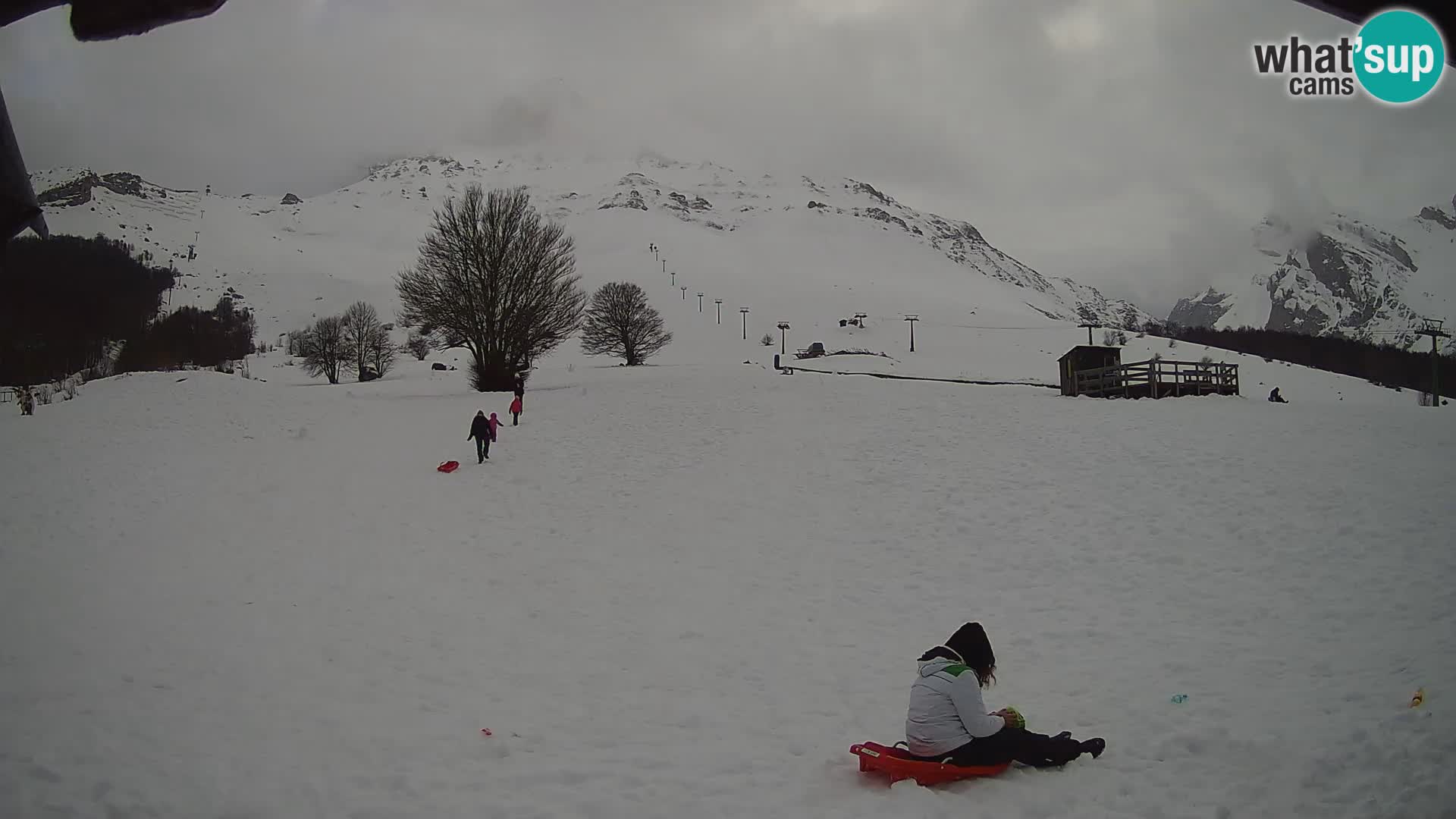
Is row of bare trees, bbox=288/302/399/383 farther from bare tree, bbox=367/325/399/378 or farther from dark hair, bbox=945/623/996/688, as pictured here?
dark hair, bbox=945/623/996/688

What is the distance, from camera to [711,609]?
11977mm

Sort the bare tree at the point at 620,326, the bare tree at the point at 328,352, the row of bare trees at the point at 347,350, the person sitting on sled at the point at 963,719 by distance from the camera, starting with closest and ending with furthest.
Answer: the person sitting on sled at the point at 963,719 → the bare tree at the point at 620,326 → the bare tree at the point at 328,352 → the row of bare trees at the point at 347,350

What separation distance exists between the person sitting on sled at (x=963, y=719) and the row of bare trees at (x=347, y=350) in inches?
2555

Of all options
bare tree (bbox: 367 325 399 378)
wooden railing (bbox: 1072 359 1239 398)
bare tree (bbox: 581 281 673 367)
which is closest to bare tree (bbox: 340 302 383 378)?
bare tree (bbox: 367 325 399 378)

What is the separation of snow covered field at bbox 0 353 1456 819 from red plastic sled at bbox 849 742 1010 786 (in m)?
0.11

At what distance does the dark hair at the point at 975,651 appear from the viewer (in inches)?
238

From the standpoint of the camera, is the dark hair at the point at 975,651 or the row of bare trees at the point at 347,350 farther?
the row of bare trees at the point at 347,350

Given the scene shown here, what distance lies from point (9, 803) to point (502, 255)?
3225cm

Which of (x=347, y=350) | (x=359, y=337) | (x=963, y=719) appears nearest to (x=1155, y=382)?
(x=963, y=719)

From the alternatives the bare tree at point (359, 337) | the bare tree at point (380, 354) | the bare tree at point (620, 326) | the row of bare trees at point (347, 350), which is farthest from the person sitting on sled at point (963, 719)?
the bare tree at point (380, 354)

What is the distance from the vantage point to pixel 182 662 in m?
8.88

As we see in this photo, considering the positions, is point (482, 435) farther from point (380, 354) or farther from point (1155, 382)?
point (380, 354)

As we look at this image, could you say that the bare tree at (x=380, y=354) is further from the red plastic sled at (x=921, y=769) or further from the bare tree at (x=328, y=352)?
the red plastic sled at (x=921, y=769)

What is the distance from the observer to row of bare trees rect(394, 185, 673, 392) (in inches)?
1390
